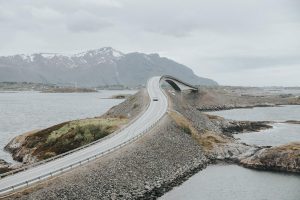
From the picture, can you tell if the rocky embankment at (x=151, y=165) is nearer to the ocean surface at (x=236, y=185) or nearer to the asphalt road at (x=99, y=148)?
the ocean surface at (x=236, y=185)

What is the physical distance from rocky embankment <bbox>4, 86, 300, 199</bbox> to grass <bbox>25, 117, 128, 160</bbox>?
1065 centimetres

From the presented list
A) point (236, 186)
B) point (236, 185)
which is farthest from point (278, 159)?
point (236, 186)

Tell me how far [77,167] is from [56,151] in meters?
25.0

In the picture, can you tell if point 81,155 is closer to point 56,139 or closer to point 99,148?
point 99,148

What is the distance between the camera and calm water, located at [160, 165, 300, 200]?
212ft

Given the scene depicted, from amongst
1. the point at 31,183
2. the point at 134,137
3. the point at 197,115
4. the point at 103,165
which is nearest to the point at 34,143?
the point at 134,137

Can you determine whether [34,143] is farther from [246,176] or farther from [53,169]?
[246,176]

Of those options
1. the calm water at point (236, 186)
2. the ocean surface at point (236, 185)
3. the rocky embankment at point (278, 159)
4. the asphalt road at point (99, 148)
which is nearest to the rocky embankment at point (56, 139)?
the asphalt road at point (99, 148)

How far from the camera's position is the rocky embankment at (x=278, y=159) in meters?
78.7

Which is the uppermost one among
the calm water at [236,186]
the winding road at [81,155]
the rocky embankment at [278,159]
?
the winding road at [81,155]

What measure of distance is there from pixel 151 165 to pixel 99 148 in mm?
9033

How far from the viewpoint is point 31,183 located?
51188mm

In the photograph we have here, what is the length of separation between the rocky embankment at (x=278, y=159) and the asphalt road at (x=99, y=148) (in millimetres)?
22215

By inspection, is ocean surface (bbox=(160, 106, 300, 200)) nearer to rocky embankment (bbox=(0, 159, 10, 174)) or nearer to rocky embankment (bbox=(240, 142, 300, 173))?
rocky embankment (bbox=(240, 142, 300, 173))
